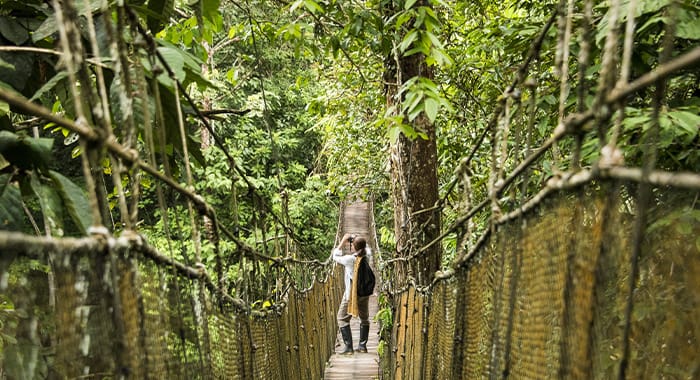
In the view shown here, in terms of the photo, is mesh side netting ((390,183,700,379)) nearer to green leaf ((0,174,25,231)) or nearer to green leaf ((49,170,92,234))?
green leaf ((49,170,92,234))

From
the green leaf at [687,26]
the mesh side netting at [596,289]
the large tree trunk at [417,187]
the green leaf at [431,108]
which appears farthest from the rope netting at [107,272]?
the large tree trunk at [417,187]

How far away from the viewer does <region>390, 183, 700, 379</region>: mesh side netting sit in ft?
1.90

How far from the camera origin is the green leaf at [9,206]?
0.81 meters

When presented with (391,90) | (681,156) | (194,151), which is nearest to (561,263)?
(681,156)

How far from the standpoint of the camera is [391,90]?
11.6 feet

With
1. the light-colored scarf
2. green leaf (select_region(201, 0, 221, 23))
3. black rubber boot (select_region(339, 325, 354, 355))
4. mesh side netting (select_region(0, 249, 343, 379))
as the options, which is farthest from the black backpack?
mesh side netting (select_region(0, 249, 343, 379))

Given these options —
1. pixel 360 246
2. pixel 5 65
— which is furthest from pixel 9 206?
pixel 360 246

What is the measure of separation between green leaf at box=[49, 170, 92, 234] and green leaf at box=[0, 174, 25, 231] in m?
0.07

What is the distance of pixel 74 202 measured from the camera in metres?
0.78

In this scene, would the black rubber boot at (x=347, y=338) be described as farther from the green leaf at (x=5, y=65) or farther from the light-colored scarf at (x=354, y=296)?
the green leaf at (x=5, y=65)

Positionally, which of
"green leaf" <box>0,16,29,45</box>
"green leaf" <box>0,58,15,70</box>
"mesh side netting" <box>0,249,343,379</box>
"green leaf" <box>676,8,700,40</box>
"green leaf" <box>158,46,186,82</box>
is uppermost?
"green leaf" <box>676,8,700,40</box>

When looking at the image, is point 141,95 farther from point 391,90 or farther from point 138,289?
point 391,90

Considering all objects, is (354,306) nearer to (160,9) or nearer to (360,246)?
(360,246)

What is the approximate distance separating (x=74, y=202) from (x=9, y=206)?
4.1 inches
